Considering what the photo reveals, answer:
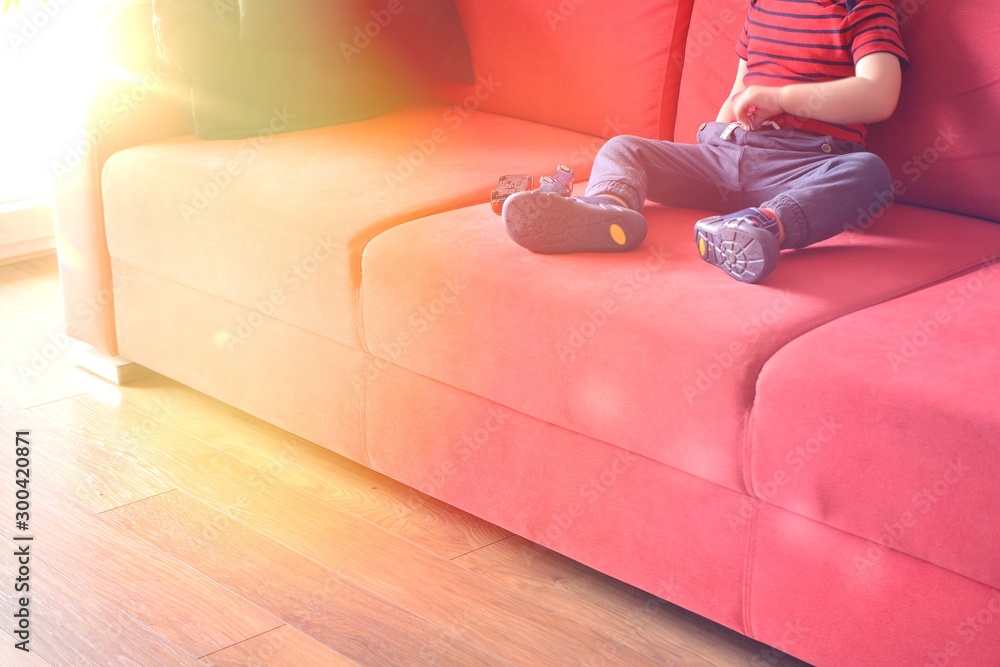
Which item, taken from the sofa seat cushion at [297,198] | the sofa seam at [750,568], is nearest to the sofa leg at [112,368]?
the sofa seat cushion at [297,198]

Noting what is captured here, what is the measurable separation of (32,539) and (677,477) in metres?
0.98

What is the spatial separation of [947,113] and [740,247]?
51cm

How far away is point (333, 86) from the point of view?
212 cm

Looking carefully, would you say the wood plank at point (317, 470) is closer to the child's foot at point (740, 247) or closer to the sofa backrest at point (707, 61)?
the child's foot at point (740, 247)

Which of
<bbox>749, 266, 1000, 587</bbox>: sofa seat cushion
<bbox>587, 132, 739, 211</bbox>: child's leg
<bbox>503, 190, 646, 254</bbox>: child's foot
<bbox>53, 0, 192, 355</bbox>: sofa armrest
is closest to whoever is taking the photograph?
<bbox>749, 266, 1000, 587</bbox>: sofa seat cushion

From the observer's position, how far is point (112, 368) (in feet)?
6.89

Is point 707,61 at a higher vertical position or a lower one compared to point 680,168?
higher

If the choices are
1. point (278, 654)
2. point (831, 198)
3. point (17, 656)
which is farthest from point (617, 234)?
point (17, 656)

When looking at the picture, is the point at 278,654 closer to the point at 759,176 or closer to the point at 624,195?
the point at 624,195

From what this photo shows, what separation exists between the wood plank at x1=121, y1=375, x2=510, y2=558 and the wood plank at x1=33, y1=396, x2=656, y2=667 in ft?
0.08

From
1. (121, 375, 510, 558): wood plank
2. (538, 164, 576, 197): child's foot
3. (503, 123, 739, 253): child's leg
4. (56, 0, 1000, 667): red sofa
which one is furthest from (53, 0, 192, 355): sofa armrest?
(503, 123, 739, 253): child's leg

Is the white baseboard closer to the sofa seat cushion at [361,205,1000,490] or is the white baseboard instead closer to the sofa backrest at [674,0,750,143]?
the sofa seat cushion at [361,205,1000,490]

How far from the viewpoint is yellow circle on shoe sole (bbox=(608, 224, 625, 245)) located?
1.47 metres

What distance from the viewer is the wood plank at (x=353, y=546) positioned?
137cm
